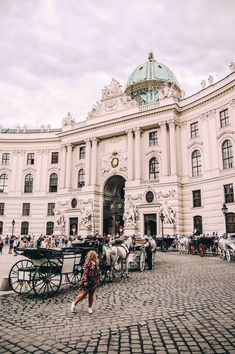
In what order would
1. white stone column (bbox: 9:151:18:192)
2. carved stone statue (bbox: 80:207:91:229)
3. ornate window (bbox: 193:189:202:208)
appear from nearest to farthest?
ornate window (bbox: 193:189:202:208) < carved stone statue (bbox: 80:207:91:229) < white stone column (bbox: 9:151:18:192)

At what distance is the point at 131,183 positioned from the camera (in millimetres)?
37719

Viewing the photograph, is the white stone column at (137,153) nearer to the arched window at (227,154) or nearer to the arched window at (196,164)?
the arched window at (196,164)

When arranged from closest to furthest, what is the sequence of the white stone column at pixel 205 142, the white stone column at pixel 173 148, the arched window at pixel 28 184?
the white stone column at pixel 205 142 < the white stone column at pixel 173 148 < the arched window at pixel 28 184

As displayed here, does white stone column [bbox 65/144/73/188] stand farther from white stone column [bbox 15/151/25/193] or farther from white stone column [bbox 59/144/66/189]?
white stone column [bbox 15/151/25/193]

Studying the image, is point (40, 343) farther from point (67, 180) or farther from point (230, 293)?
point (67, 180)

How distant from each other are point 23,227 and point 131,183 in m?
21.0

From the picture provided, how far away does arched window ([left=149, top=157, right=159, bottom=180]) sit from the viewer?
124ft

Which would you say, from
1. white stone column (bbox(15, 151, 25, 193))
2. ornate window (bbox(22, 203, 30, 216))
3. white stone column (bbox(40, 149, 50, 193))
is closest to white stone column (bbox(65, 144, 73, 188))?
white stone column (bbox(40, 149, 50, 193))

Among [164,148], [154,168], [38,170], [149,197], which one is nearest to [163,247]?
[149,197]

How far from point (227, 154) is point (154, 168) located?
397 inches

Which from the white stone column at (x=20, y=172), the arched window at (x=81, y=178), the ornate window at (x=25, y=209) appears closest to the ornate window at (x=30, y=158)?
the white stone column at (x=20, y=172)

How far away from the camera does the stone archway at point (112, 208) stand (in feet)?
136

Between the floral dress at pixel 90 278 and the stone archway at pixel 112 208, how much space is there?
34.2 m

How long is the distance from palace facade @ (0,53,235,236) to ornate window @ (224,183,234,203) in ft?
0.18
